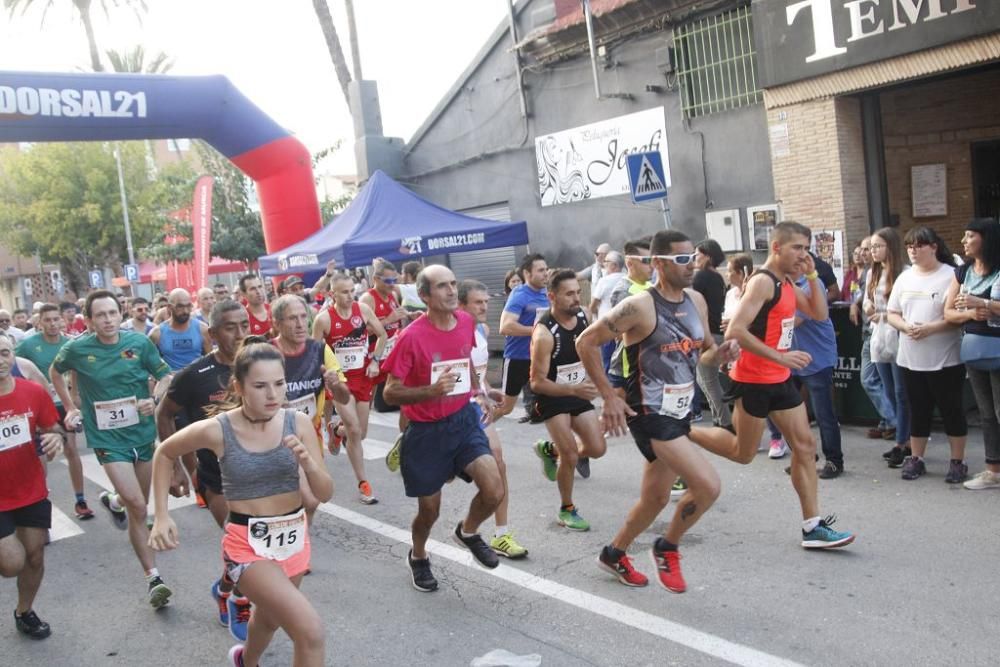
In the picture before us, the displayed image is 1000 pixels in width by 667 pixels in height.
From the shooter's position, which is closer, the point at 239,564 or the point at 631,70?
the point at 239,564

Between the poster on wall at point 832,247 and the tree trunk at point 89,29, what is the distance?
30.0 meters

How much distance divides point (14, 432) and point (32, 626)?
1.11 metres

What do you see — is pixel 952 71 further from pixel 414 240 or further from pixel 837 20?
pixel 414 240

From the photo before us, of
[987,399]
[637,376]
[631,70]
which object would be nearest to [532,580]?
[637,376]

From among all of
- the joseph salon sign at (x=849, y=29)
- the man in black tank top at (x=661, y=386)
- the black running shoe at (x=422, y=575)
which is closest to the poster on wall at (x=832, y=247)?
the joseph salon sign at (x=849, y=29)

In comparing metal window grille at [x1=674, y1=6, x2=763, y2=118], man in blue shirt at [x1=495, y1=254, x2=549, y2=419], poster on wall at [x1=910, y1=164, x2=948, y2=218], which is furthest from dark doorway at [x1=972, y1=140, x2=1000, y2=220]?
man in blue shirt at [x1=495, y1=254, x2=549, y2=419]

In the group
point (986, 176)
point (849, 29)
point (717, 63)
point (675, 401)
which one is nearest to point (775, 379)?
point (675, 401)

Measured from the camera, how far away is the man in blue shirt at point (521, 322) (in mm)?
6879

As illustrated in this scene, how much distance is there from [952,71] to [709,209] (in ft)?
12.3

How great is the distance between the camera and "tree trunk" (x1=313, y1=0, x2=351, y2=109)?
2119cm

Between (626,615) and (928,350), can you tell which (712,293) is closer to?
(928,350)

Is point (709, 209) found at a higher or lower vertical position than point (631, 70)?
lower

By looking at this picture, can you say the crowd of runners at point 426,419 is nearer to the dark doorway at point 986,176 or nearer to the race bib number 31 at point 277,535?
the race bib number 31 at point 277,535

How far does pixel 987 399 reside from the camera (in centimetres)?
609
